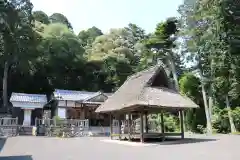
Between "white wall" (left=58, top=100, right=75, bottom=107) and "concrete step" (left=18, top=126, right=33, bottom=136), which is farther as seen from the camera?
"white wall" (left=58, top=100, right=75, bottom=107)

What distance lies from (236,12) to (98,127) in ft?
53.3

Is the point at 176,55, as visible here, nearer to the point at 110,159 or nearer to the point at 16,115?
the point at 16,115

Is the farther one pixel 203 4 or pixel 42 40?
pixel 42 40

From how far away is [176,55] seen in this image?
3100 centimetres

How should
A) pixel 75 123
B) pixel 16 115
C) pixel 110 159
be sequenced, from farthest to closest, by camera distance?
pixel 16 115 < pixel 75 123 < pixel 110 159

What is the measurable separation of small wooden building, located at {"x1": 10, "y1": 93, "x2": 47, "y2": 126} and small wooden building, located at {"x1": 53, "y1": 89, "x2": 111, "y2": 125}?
2.67 metres

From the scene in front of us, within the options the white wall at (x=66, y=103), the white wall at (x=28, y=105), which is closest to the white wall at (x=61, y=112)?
the white wall at (x=66, y=103)

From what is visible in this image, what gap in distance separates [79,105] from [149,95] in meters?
14.3

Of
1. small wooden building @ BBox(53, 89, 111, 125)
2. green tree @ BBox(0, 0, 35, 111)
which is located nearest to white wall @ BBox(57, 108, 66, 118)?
small wooden building @ BBox(53, 89, 111, 125)

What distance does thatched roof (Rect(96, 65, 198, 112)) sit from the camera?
14594mm

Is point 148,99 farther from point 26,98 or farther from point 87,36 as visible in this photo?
point 87,36

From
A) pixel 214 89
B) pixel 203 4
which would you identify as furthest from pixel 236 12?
pixel 214 89

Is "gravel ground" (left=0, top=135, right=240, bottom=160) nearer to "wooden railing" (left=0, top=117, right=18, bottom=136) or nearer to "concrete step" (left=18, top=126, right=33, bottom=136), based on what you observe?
"wooden railing" (left=0, top=117, right=18, bottom=136)

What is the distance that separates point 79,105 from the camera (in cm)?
2800
